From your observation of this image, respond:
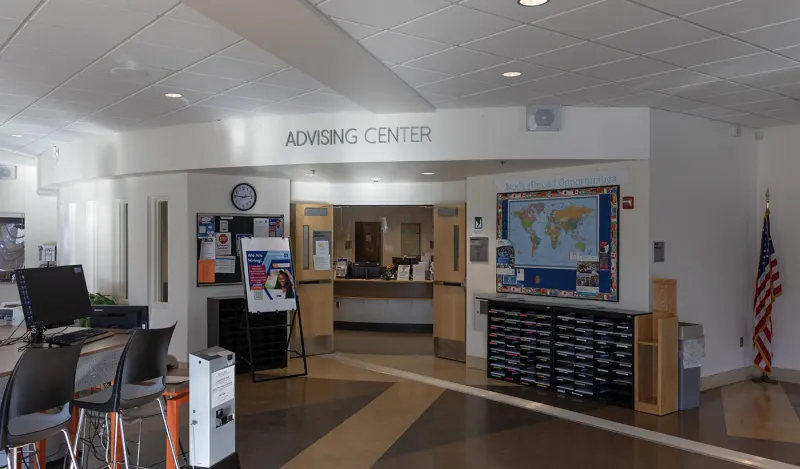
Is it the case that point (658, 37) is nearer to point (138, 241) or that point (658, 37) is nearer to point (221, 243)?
point (221, 243)

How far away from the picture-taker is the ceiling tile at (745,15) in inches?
150

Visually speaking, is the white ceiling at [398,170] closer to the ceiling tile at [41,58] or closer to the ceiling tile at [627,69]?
the ceiling tile at [627,69]

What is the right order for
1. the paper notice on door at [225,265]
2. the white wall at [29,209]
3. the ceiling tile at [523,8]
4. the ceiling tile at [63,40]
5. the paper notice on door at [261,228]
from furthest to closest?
1. the white wall at [29,209]
2. the paper notice on door at [261,228]
3. the paper notice on door at [225,265]
4. the ceiling tile at [63,40]
5. the ceiling tile at [523,8]

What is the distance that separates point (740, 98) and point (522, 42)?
9.89ft

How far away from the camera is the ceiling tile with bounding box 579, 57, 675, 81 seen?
5.03 metres

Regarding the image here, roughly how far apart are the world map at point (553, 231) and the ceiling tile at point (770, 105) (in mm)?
1785

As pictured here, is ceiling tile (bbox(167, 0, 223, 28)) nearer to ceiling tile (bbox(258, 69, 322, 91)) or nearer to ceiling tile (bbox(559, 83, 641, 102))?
ceiling tile (bbox(258, 69, 322, 91))

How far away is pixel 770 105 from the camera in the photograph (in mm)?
6531

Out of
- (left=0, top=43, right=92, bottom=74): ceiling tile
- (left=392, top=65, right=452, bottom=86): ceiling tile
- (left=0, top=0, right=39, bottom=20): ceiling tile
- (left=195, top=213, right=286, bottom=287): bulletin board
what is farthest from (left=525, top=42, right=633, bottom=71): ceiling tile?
(left=195, top=213, right=286, bottom=287): bulletin board

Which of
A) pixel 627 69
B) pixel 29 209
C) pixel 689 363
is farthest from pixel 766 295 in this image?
pixel 29 209

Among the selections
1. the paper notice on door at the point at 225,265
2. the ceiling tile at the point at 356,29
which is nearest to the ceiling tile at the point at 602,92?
the ceiling tile at the point at 356,29

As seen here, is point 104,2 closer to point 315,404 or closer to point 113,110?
point 113,110

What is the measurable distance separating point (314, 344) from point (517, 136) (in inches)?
170

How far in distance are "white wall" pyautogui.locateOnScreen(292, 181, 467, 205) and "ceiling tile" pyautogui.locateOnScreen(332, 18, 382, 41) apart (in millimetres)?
4830
